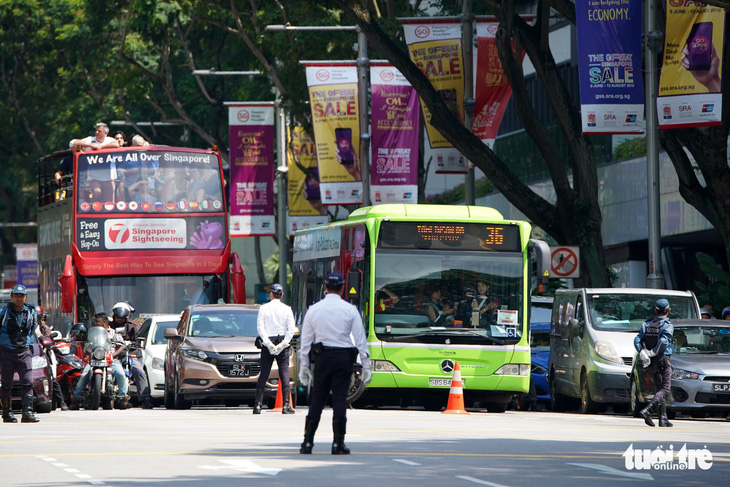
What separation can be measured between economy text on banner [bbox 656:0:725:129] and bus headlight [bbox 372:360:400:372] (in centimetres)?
590

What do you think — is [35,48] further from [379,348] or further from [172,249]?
[379,348]

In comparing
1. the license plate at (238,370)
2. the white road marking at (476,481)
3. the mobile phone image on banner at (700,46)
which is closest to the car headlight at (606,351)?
the mobile phone image on banner at (700,46)

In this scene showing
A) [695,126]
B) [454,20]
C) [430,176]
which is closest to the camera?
[695,126]

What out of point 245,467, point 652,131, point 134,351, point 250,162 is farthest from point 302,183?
point 245,467

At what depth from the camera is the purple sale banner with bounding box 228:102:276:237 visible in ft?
132

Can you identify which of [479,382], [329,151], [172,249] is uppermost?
[329,151]

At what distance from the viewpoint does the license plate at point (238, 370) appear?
2373cm

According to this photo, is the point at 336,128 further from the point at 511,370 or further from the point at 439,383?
the point at 439,383

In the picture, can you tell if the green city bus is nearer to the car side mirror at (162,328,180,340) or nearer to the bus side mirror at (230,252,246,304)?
the car side mirror at (162,328,180,340)

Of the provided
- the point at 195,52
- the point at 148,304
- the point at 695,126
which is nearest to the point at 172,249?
the point at 148,304

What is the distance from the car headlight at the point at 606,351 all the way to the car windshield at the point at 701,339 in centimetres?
106

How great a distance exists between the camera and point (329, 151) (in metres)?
35.1

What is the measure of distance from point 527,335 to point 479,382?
1005mm

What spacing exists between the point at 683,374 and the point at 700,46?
5707mm
